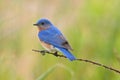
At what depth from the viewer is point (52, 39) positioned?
3.45 metres

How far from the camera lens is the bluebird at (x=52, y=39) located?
327 cm

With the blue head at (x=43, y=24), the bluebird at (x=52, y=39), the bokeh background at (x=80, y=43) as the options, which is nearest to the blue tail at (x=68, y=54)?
the bluebird at (x=52, y=39)

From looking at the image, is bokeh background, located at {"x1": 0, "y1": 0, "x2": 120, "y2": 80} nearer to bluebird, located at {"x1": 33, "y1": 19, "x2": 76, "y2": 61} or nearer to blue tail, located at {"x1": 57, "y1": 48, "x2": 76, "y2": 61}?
bluebird, located at {"x1": 33, "y1": 19, "x2": 76, "y2": 61}

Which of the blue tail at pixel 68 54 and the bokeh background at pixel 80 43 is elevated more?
the blue tail at pixel 68 54

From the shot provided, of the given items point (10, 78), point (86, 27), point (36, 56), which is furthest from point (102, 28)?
point (10, 78)

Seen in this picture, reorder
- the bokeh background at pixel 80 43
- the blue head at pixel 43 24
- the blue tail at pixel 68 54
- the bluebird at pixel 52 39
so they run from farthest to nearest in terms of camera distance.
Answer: the bokeh background at pixel 80 43 < the blue head at pixel 43 24 < the bluebird at pixel 52 39 < the blue tail at pixel 68 54

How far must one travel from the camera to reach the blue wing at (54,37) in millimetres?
3321

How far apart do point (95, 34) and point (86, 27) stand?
20cm

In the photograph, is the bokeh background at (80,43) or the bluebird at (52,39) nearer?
the bluebird at (52,39)

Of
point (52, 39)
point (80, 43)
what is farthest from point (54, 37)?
point (80, 43)

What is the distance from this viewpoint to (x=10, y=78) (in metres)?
3.70

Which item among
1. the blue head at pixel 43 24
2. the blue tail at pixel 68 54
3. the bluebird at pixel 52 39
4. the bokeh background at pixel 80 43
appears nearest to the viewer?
the blue tail at pixel 68 54

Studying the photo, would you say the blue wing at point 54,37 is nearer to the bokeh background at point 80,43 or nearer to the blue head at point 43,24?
the blue head at point 43,24

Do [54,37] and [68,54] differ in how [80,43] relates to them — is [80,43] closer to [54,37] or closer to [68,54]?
[54,37]
